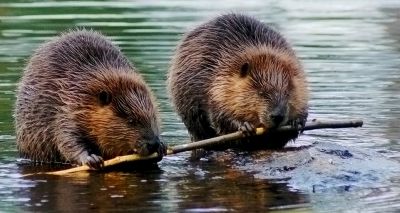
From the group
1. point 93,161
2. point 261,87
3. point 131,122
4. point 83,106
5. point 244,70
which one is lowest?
point 93,161

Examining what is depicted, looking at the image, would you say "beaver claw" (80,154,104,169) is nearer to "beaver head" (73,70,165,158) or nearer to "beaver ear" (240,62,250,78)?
"beaver head" (73,70,165,158)

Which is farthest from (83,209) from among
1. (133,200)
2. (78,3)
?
(78,3)

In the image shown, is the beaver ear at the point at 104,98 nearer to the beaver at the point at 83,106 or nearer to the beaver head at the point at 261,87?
the beaver at the point at 83,106

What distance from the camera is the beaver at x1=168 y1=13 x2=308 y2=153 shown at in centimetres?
865

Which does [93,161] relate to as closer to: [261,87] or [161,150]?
[161,150]

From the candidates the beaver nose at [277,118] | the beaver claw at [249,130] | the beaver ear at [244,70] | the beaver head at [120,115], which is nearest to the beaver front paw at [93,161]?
the beaver head at [120,115]

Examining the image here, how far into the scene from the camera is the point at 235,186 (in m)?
7.61

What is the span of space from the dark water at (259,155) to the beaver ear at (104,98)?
19.6 inches

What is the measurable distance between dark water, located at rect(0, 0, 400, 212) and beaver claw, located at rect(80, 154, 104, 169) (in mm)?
75

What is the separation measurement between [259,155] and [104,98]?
1.17 m

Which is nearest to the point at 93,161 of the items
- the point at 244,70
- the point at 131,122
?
the point at 131,122

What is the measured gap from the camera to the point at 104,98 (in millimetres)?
8242

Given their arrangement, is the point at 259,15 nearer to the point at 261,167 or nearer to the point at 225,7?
the point at 225,7

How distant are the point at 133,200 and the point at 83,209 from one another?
0.35 metres
